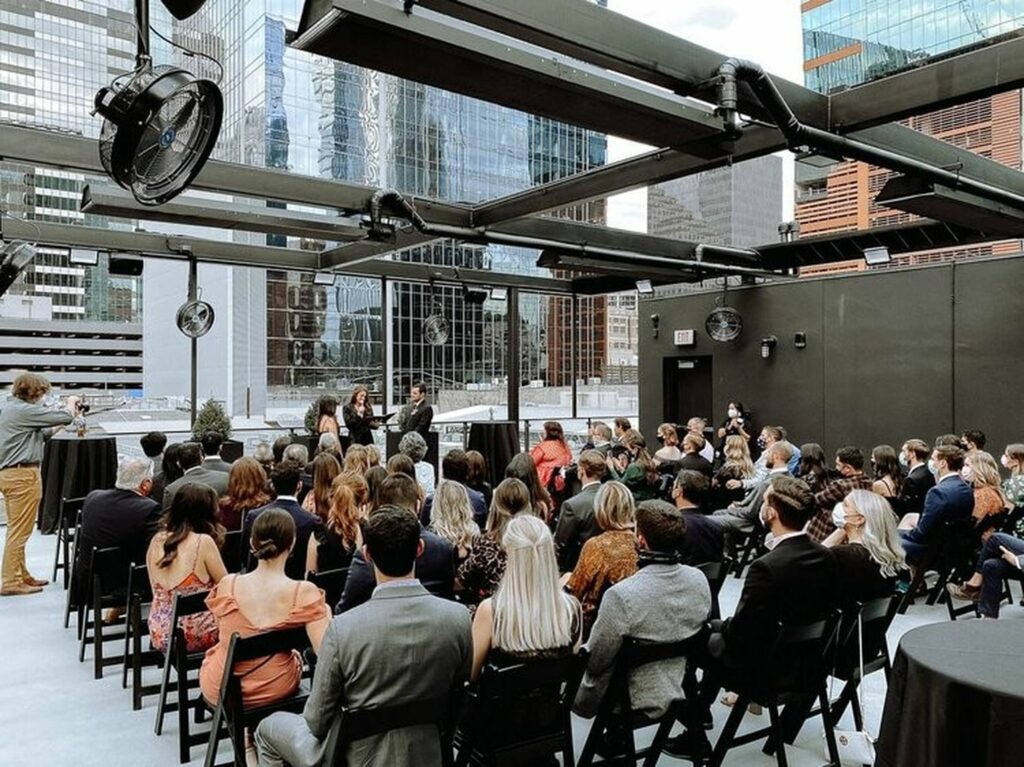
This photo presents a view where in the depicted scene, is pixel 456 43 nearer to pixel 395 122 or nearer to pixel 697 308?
pixel 697 308

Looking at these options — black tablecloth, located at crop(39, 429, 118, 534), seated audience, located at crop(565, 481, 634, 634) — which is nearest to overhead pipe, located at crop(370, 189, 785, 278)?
seated audience, located at crop(565, 481, 634, 634)

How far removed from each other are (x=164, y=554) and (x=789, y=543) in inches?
115

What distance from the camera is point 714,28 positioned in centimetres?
511

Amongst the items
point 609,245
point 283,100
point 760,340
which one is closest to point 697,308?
point 760,340

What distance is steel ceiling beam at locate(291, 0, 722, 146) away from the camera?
9.78ft

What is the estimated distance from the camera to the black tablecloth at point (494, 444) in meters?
10.6

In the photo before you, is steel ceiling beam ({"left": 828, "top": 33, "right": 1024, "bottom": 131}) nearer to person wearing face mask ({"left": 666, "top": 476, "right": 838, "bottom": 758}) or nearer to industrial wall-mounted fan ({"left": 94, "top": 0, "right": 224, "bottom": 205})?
person wearing face mask ({"left": 666, "top": 476, "right": 838, "bottom": 758})

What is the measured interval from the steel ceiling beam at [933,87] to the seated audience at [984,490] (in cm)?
266

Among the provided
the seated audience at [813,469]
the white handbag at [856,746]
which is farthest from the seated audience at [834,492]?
the white handbag at [856,746]

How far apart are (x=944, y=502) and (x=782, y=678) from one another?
303 centimetres

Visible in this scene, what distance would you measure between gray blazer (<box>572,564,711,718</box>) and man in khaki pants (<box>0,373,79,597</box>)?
17.1ft

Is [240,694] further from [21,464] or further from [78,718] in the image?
[21,464]

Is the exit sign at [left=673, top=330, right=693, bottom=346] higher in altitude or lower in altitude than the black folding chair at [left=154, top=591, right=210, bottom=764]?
higher

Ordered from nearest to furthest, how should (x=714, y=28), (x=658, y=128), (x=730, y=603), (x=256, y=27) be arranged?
(x=658, y=128) → (x=714, y=28) → (x=730, y=603) → (x=256, y=27)
